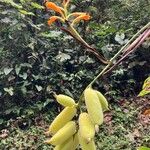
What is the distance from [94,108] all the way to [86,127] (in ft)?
0.08

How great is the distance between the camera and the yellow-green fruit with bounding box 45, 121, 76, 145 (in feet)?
1.78

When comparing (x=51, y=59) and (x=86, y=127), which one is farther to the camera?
(x=51, y=59)

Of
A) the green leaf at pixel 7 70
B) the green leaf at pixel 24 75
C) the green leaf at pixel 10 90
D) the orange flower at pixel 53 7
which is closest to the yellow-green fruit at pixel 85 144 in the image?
the orange flower at pixel 53 7

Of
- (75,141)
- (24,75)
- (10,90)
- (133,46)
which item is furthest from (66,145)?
(24,75)

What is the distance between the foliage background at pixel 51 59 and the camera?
13.7ft

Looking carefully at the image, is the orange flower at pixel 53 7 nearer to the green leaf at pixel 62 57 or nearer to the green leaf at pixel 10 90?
the green leaf at pixel 10 90

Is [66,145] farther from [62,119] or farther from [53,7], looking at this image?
[53,7]

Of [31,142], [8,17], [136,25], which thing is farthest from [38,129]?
[136,25]

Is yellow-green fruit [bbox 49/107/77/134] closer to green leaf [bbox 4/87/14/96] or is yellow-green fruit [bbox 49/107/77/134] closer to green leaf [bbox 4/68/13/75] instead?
green leaf [bbox 4/87/14/96]

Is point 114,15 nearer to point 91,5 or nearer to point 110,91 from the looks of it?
point 91,5

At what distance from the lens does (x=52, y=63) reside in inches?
172

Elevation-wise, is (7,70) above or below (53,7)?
below

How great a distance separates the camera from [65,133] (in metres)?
0.54

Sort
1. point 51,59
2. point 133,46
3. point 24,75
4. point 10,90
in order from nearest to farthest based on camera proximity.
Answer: point 133,46, point 10,90, point 24,75, point 51,59
